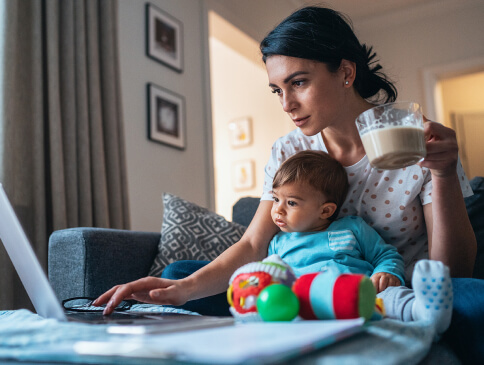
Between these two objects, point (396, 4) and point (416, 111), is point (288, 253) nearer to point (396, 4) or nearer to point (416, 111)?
point (416, 111)

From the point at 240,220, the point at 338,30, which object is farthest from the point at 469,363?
the point at 240,220

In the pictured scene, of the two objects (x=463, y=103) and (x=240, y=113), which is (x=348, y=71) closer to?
(x=240, y=113)

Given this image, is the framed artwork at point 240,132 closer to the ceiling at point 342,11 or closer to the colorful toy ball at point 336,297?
the ceiling at point 342,11

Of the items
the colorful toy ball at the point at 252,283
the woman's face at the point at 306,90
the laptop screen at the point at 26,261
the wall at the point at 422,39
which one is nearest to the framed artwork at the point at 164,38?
the woman's face at the point at 306,90

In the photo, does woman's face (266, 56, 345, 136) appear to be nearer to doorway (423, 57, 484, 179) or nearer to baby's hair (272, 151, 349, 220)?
baby's hair (272, 151, 349, 220)

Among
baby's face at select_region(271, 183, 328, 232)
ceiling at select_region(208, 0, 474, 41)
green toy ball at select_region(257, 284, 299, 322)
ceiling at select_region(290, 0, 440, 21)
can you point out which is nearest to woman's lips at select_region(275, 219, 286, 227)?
baby's face at select_region(271, 183, 328, 232)

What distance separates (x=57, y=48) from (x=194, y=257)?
4.28 feet

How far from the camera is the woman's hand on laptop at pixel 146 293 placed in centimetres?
96

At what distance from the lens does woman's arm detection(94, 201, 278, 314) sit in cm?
98

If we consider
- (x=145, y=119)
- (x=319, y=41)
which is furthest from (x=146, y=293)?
(x=145, y=119)

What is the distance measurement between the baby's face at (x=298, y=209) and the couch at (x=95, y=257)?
0.56m

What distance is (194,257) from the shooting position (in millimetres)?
1847

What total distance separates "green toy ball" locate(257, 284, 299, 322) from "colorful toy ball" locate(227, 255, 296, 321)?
37 millimetres

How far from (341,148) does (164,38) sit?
2.34 meters
